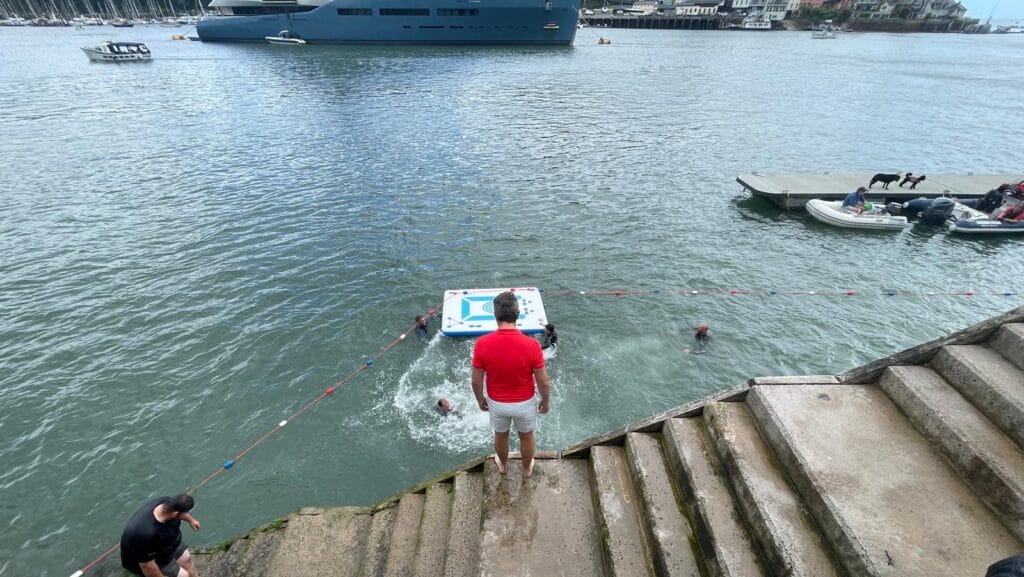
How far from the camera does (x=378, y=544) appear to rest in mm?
5707

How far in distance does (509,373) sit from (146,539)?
4.92 m

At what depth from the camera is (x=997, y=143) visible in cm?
3091

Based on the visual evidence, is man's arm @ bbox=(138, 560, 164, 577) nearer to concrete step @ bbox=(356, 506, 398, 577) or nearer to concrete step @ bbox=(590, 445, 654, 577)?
concrete step @ bbox=(356, 506, 398, 577)

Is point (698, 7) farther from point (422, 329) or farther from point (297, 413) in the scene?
point (297, 413)

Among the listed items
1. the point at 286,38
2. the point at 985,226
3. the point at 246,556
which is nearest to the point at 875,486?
the point at 246,556

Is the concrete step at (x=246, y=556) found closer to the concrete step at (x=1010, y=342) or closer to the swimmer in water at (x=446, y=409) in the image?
the swimmer in water at (x=446, y=409)

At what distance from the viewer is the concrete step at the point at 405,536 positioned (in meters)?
5.18

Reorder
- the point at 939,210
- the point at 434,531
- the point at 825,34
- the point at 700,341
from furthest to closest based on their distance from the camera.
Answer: the point at 825,34 < the point at 939,210 < the point at 700,341 < the point at 434,531

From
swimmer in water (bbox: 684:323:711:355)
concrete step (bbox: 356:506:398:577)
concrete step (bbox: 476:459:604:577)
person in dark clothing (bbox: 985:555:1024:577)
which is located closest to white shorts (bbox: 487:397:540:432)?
concrete step (bbox: 476:459:604:577)

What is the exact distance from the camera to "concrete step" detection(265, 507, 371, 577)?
557cm

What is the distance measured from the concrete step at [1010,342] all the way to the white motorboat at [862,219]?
55.6ft

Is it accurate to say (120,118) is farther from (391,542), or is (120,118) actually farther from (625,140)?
(391,542)

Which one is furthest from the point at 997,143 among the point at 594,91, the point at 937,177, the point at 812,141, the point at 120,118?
the point at 120,118

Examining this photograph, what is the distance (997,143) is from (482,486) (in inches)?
1775
